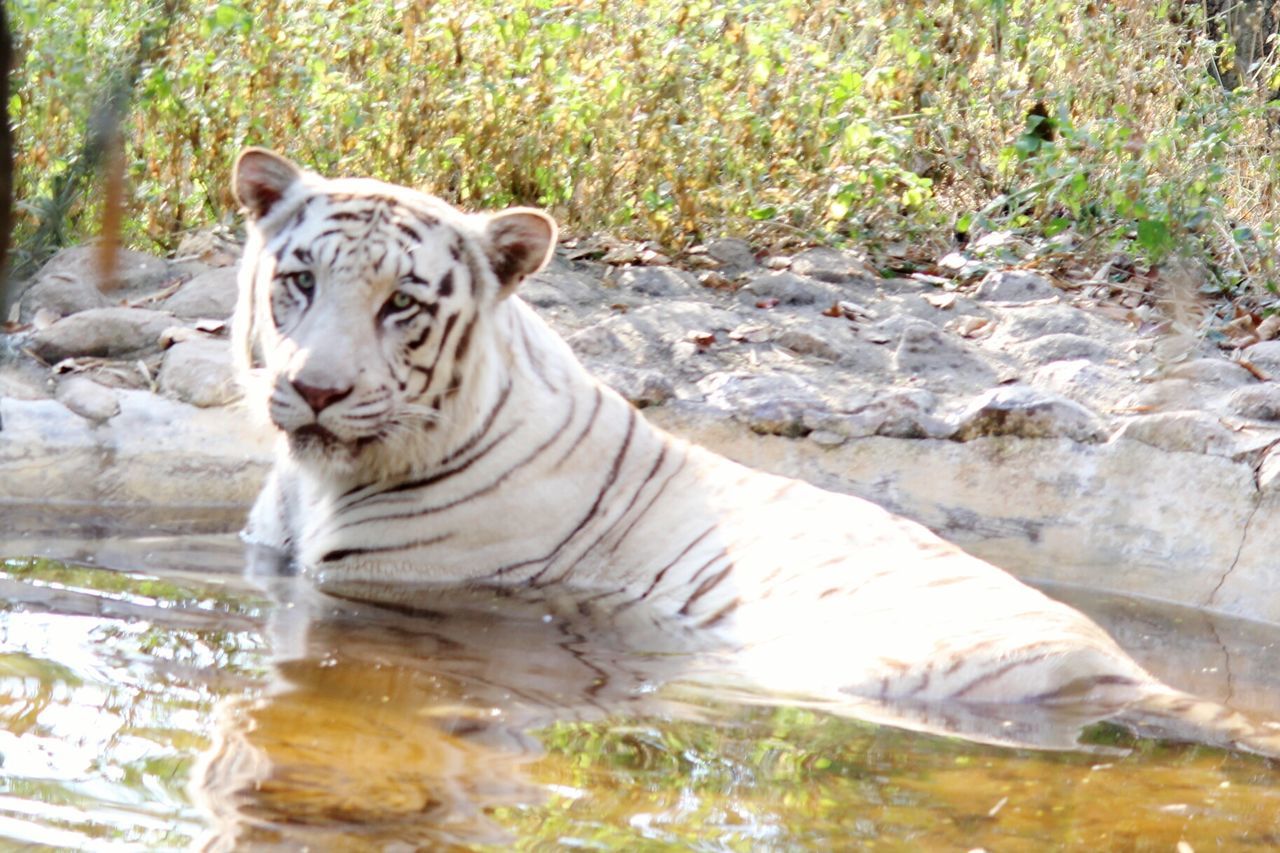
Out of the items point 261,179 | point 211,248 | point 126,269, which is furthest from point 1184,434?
point 126,269

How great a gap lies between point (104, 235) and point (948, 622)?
307 cm

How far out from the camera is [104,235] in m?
0.71

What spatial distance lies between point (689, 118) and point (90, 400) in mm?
3185

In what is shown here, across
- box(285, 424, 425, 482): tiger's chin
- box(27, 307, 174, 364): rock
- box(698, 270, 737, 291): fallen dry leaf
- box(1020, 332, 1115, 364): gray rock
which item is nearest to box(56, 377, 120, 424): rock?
box(27, 307, 174, 364): rock

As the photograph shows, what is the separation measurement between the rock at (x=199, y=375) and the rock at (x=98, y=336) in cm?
24

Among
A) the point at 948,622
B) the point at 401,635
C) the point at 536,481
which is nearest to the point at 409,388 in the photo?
the point at 536,481

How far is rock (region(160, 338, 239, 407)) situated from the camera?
5082 millimetres

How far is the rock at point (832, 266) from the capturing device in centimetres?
680

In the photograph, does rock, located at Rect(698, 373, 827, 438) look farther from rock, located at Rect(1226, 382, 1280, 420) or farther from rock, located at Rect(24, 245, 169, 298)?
rock, located at Rect(24, 245, 169, 298)

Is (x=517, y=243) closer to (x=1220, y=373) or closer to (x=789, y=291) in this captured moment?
(x=789, y=291)

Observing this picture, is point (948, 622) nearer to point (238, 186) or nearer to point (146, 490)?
point (238, 186)

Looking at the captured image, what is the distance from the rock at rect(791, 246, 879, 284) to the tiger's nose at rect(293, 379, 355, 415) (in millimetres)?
3368

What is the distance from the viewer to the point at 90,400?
16.4ft

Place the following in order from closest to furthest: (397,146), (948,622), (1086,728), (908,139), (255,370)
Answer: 1. (1086,728)
2. (948,622)
3. (255,370)
4. (397,146)
5. (908,139)
